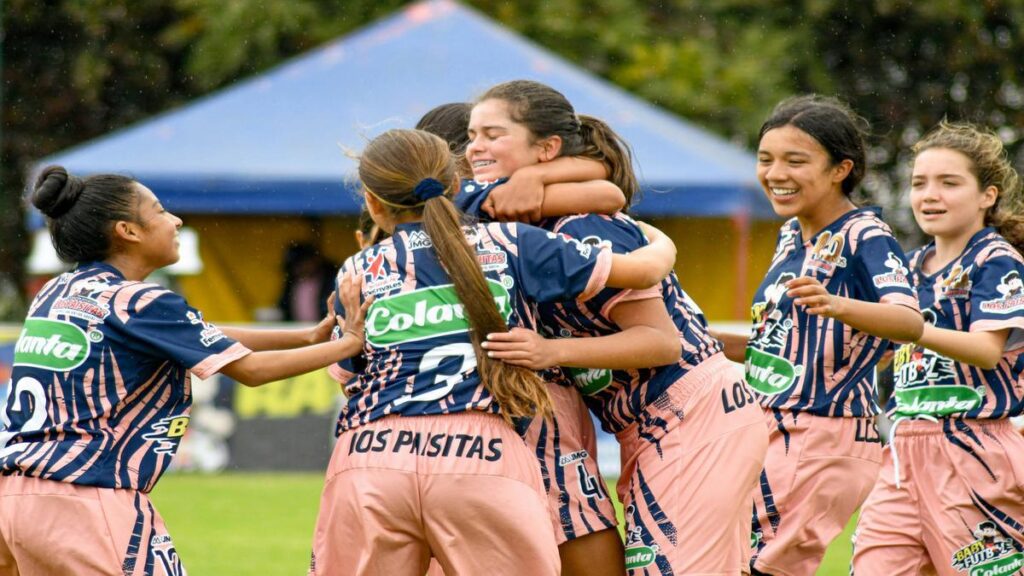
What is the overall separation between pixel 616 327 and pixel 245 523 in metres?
5.65

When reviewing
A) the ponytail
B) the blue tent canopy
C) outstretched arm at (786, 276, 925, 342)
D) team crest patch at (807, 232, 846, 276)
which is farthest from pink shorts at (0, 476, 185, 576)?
the blue tent canopy

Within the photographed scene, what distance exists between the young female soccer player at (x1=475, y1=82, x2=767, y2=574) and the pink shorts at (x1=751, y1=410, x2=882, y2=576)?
16.0 inches

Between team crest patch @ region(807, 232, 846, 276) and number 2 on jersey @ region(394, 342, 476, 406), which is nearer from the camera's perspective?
number 2 on jersey @ region(394, 342, 476, 406)

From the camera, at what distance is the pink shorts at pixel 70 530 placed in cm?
396

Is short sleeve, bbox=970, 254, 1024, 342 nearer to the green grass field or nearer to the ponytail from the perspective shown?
the ponytail

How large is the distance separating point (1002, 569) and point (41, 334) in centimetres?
329

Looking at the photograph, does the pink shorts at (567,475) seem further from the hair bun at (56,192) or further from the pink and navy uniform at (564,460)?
the hair bun at (56,192)

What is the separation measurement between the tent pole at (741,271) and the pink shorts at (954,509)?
919 centimetres

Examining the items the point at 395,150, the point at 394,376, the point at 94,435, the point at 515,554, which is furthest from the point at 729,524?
the point at 94,435

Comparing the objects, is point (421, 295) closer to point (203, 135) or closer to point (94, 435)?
point (94, 435)

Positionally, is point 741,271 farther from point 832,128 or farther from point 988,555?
point 832,128

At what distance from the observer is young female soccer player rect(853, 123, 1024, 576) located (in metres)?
4.98

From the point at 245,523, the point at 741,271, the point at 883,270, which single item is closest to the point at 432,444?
the point at 883,270

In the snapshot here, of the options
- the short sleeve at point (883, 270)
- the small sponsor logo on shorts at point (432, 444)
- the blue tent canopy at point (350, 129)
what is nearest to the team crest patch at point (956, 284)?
the short sleeve at point (883, 270)
